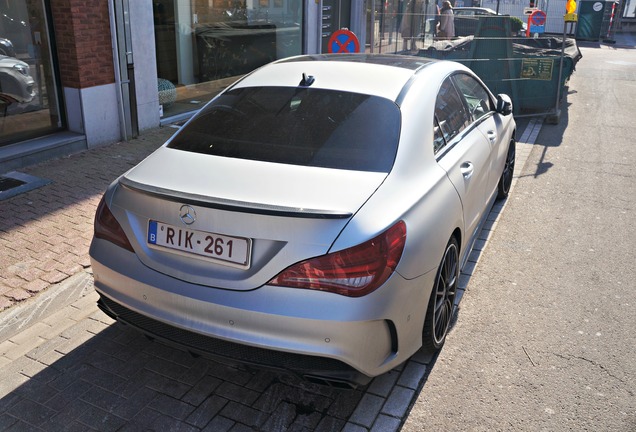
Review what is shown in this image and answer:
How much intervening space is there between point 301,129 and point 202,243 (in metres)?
1.04

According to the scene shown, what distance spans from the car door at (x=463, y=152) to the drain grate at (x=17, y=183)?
4.31 meters

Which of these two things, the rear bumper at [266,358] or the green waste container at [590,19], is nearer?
the rear bumper at [266,358]

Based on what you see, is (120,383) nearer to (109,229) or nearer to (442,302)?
(109,229)

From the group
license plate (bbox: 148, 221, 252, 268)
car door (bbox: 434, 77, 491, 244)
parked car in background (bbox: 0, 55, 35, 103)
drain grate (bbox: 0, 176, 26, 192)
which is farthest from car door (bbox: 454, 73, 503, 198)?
parked car in background (bbox: 0, 55, 35, 103)

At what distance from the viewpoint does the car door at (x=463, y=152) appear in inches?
154

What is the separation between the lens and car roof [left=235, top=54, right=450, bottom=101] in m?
3.88

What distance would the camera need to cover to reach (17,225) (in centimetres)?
536

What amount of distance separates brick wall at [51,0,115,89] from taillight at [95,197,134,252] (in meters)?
4.76

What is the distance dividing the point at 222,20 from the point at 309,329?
31.8 ft

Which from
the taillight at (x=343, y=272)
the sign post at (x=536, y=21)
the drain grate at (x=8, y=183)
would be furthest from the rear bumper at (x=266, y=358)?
the sign post at (x=536, y=21)

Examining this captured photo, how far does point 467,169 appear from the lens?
4129 mm

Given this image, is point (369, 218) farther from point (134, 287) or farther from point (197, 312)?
point (134, 287)

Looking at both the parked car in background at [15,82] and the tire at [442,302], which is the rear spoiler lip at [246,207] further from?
the parked car in background at [15,82]

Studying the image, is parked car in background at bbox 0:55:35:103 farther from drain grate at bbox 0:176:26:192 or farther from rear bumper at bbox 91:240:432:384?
rear bumper at bbox 91:240:432:384
